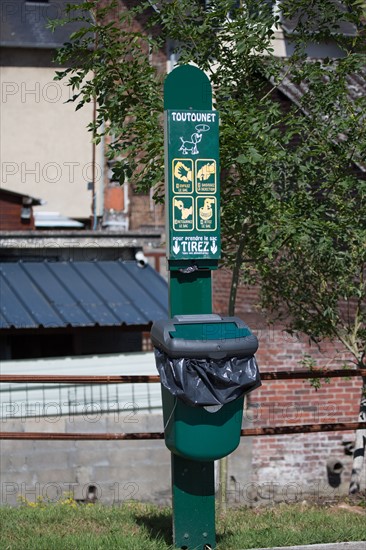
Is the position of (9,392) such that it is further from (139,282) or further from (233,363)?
(233,363)

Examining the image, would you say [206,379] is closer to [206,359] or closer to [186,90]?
[206,359]

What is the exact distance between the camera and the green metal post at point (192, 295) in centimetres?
579

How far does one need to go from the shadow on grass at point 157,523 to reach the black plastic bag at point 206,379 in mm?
1117

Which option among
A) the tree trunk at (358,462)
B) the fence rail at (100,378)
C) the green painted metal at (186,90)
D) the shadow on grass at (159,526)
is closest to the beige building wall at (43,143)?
the tree trunk at (358,462)

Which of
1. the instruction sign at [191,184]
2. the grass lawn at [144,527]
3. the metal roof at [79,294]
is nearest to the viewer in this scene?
the instruction sign at [191,184]

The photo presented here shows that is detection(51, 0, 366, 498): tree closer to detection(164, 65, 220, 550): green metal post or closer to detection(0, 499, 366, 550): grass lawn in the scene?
detection(164, 65, 220, 550): green metal post

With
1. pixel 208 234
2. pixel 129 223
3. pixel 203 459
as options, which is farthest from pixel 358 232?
pixel 129 223

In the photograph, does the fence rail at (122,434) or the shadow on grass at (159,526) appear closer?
the shadow on grass at (159,526)

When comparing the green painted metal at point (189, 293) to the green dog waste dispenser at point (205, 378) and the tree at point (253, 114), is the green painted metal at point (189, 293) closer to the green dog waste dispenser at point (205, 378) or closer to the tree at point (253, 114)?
the green dog waste dispenser at point (205, 378)

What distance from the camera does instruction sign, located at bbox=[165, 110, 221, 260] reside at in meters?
5.71

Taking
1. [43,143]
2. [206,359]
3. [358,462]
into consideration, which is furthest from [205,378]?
[43,143]

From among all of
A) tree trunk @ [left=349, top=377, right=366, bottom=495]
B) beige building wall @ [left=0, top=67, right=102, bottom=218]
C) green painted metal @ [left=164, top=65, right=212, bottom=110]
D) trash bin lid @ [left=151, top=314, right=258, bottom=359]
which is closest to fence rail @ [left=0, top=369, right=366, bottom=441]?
trash bin lid @ [left=151, top=314, right=258, bottom=359]

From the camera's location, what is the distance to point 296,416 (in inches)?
504

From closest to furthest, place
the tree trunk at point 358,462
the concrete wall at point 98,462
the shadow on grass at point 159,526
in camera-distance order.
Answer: the shadow on grass at point 159,526 → the tree trunk at point 358,462 → the concrete wall at point 98,462
